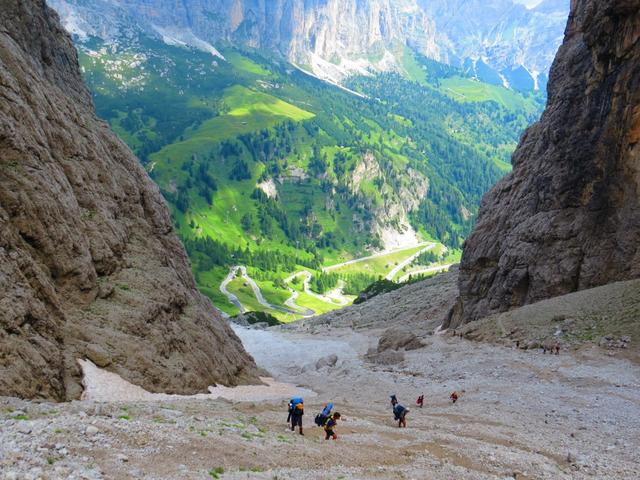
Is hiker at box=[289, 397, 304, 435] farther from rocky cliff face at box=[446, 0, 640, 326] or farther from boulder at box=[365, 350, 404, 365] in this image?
rocky cliff face at box=[446, 0, 640, 326]

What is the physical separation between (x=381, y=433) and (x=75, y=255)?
20069mm

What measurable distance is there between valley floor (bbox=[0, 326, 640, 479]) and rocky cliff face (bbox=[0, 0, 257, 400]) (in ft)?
11.4

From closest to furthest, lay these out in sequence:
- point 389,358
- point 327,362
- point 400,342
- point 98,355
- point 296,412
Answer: point 296,412
point 98,355
point 389,358
point 327,362
point 400,342

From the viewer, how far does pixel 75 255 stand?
33.4 metres

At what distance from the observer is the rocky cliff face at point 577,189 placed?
6059 cm

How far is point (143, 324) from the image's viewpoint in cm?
3538

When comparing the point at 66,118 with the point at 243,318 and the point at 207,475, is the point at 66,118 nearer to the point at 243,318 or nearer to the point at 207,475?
the point at 207,475

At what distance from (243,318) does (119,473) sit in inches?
5544

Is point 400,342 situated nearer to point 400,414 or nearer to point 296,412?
point 400,414

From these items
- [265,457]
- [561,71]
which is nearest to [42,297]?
[265,457]

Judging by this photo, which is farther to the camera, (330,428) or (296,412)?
(296,412)

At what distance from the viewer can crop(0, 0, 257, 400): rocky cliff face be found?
27.1 metres

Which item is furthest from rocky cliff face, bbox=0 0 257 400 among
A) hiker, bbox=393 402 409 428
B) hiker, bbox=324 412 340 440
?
hiker, bbox=393 402 409 428

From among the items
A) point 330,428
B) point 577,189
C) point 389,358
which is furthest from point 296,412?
point 577,189
